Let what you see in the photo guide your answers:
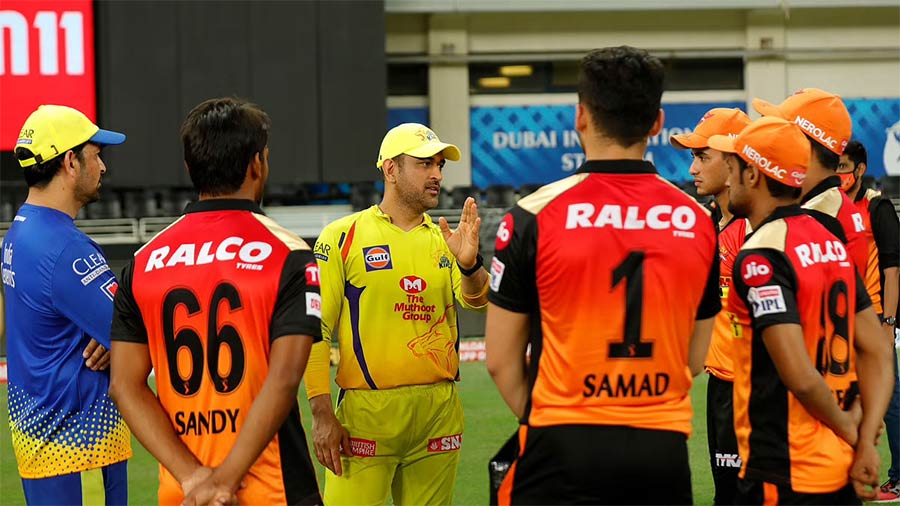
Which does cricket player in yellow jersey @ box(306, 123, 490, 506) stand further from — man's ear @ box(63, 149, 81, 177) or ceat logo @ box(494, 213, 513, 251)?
ceat logo @ box(494, 213, 513, 251)

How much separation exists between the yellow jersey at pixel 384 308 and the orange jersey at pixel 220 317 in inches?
62.5

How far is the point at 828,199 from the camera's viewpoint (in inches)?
160

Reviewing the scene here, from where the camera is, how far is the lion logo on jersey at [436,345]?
484 centimetres

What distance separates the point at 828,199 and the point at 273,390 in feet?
7.37

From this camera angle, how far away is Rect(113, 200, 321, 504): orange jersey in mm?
3117

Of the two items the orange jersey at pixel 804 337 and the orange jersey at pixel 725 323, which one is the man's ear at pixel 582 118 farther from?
the orange jersey at pixel 725 323

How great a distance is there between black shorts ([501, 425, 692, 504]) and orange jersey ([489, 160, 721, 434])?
3 cm

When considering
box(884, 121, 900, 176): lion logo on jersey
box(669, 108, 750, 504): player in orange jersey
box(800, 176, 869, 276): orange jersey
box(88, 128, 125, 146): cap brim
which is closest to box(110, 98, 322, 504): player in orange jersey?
box(88, 128, 125, 146): cap brim

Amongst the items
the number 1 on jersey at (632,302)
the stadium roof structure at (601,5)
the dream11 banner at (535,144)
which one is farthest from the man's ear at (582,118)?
the dream11 banner at (535,144)

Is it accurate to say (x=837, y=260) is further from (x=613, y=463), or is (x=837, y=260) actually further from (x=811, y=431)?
(x=613, y=463)

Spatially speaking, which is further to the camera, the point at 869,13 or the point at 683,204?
the point at 869,13

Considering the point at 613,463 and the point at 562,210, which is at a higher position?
the point at 562,210

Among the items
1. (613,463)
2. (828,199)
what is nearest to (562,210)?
(613,463)

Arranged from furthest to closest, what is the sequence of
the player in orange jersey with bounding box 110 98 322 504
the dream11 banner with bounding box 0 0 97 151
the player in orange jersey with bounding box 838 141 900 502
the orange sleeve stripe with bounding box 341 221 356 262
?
the dream11 banner with bounding box 0 0 97 151
the player in orange jersey with bounding box 838 141 900 502
the orange sleeve stripe with bounding box 341 221 356 262
the player in orange jersey with bounding box 110 98 322 504
